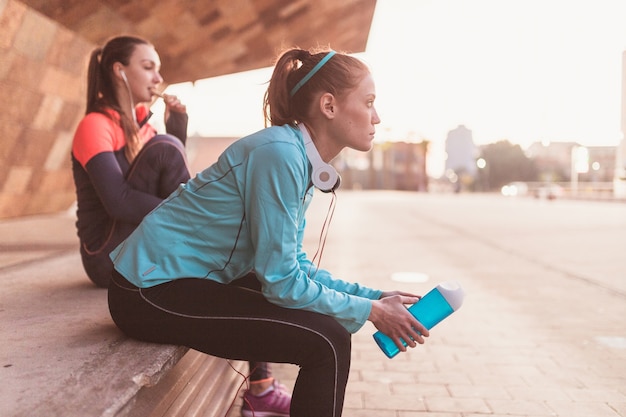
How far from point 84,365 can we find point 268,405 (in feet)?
3.87

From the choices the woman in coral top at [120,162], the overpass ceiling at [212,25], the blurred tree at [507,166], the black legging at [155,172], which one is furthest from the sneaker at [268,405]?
the blurred tree at [507,166]

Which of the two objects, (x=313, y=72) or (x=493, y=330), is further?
(x=493, y=330)

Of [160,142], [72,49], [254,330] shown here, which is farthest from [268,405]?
[72,49]

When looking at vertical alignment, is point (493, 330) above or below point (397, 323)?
below

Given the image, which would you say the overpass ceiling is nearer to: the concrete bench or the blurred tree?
the concrete bench

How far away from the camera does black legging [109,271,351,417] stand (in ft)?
6.10

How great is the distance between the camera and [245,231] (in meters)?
1.93

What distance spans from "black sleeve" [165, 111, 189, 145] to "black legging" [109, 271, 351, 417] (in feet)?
5.64

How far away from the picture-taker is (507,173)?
90812 millimetres

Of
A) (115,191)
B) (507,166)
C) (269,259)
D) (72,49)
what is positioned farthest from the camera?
(507,166)

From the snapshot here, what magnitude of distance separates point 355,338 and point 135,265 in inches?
101

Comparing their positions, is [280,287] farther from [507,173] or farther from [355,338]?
[507,173]

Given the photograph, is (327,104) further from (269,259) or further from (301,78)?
(269,259)

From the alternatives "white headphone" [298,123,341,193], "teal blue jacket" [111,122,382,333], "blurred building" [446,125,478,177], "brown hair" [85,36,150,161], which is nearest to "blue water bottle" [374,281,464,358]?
"teal blue jacket" [111,122,382,333]
